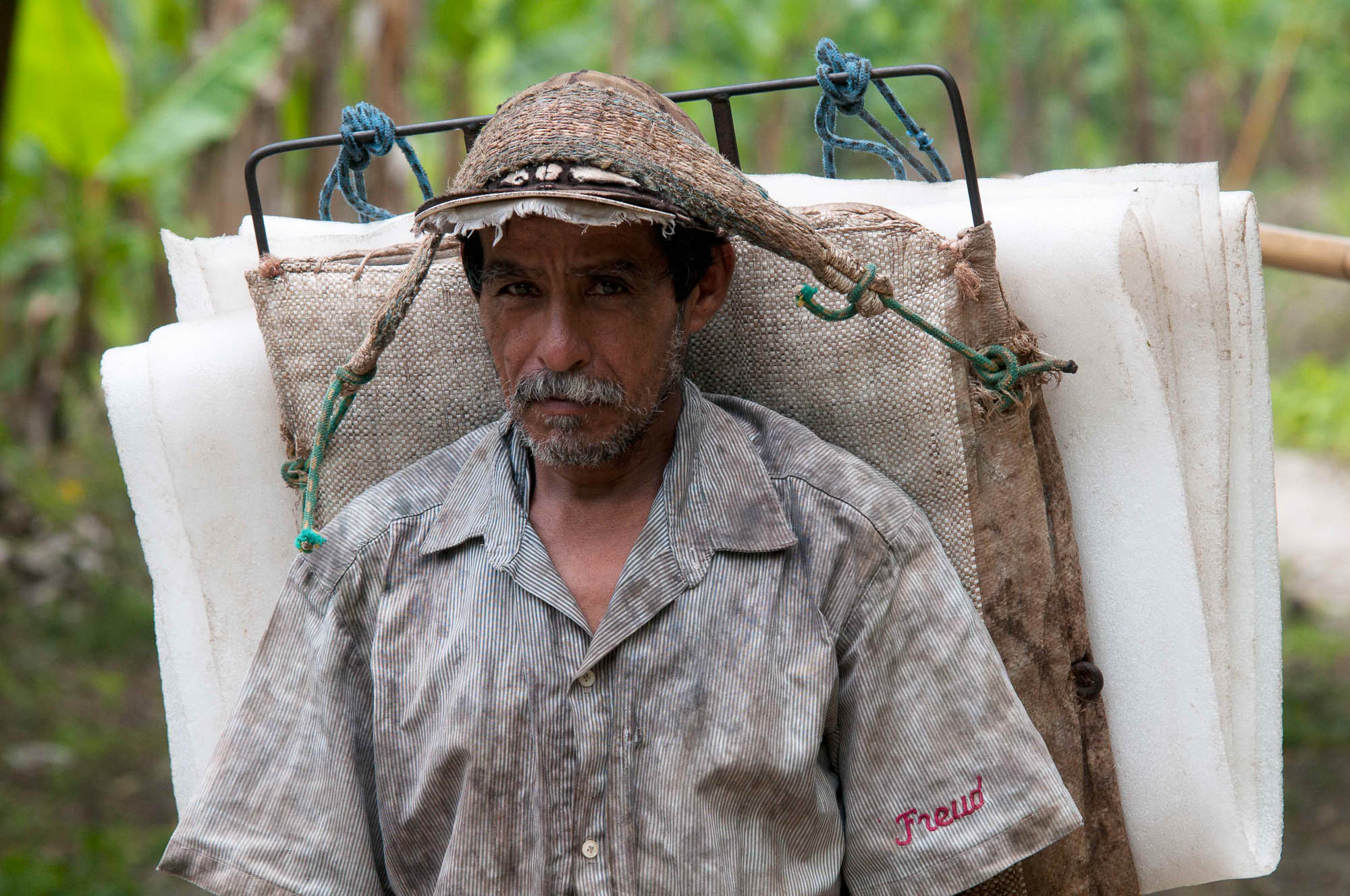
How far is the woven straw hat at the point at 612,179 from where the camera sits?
4.83 feet

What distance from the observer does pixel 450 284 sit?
1921 millimetres

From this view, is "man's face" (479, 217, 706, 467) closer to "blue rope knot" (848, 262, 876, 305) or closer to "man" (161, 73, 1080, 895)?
"man" (161, 73, 1080, 895)

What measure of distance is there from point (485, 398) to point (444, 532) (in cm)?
30

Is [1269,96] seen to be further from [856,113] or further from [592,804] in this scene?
[592,804]

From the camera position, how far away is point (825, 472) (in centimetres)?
169

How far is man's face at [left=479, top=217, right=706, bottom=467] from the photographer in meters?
1.54

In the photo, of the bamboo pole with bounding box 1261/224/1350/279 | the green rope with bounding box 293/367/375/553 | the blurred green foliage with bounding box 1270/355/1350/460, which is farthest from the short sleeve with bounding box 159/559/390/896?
the blurred green foliage with bounding box 1270/355/1350/460

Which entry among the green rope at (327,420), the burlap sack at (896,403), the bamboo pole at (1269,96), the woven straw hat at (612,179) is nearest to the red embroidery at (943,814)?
the burlap sack at (896,403)

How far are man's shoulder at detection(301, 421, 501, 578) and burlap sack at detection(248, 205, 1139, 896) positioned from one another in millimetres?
110

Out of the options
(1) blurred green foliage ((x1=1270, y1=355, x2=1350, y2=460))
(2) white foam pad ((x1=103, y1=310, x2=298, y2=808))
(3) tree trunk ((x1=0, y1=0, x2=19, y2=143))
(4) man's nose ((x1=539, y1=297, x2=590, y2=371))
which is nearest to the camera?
(4) man's nose ((x1=539, y1=297, x2=590, y2=371))

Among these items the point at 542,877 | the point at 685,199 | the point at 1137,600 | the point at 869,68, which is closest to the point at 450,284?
the point at 685,199

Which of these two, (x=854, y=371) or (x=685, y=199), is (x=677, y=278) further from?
(x=854, y=371)

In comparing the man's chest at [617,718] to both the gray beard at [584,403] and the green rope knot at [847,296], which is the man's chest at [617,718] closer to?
the gray beard at [584,403]

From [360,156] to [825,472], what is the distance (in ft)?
3.01
